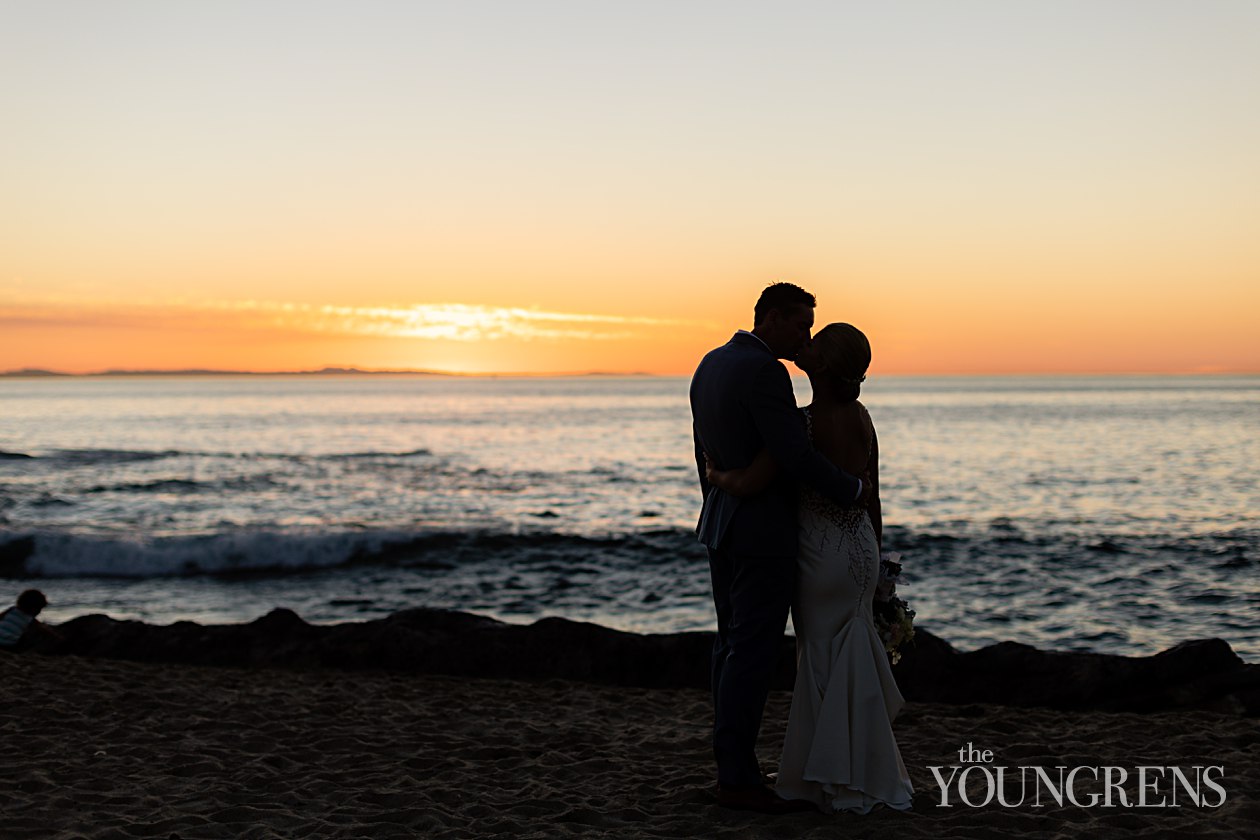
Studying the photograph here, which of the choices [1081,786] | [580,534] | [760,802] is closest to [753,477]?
[760,802]

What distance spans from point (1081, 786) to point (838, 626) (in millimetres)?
1701

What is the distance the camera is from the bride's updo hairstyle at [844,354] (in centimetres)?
451

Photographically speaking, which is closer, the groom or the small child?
the groom

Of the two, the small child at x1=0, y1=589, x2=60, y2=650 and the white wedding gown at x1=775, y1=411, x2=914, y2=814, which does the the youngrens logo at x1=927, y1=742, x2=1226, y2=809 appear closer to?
the white wedding gown at x1=775, y1=411, x2=914, y2=814

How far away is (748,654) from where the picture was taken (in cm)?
461

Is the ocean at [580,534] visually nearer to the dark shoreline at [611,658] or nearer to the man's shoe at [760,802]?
the dark shoreline at [611,658]

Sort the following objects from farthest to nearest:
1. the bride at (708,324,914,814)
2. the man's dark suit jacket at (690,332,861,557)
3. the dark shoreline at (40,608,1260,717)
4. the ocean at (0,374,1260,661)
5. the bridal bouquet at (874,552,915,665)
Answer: the ocean at (0,374,1260,661) → the dark shoreline at (40,608,1260,717) → the bridal bouquet at (874,552,915,665) → the bride at (708,324,914,814) → the man's dark suit jacket at (690,332,861,557)

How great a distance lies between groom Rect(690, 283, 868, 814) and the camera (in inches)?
176

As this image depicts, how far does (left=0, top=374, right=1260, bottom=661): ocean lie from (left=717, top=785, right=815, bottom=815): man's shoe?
637 centimetres

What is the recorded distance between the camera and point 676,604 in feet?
42.5

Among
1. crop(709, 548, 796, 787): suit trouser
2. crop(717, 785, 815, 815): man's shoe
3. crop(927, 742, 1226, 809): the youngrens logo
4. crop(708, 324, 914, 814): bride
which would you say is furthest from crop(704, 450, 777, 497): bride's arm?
crop(927, 742, 1226, 809): the youngrens logo

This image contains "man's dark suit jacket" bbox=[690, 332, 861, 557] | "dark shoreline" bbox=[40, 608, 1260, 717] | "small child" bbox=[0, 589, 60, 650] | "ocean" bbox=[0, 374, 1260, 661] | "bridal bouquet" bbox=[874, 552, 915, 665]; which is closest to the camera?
"man's dark suit jacket" bbox=[690, 332, 861, 557]

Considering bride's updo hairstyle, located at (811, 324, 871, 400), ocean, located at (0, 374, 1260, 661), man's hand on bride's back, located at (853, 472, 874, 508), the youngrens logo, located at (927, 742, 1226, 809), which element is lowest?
ocean, located at (0, 374, 1260, 661)

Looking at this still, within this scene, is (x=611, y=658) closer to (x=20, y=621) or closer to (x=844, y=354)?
(x=844, y=354)
